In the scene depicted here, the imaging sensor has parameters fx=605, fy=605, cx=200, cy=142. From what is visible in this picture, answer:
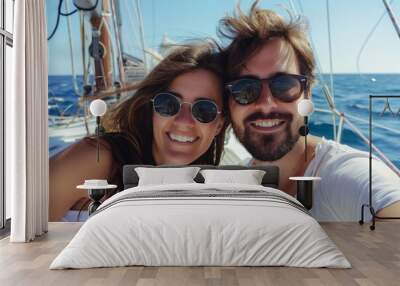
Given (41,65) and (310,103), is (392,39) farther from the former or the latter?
(41,65)

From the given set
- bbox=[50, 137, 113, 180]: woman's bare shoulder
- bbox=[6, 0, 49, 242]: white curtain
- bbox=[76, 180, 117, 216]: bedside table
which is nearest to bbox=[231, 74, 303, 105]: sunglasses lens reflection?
bbox=[50, 137, 113, 180]: woman's bare shoulder

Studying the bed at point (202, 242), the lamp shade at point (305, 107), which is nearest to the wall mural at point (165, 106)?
the lamp shade at point (305, 107)

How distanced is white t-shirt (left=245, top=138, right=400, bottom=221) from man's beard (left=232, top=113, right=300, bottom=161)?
359 millimetres

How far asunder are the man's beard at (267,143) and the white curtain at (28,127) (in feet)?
7.88

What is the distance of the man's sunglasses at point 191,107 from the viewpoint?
287 inches

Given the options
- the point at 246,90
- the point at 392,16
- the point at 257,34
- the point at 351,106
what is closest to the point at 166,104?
the point at 246,90

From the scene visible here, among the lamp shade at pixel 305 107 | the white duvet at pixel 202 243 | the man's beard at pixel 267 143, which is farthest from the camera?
the man's beard at pixel 267 143

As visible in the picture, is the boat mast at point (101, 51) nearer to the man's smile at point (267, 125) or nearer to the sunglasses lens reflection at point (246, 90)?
the sunglasses lens reflection at point (246, 90)

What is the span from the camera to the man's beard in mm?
7383

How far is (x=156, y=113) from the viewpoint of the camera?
737cm

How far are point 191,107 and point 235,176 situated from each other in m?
1.10

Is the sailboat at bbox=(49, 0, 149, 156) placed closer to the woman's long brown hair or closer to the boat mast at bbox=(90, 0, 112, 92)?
the boat mast at bbox=(90, 0, 112, 92)

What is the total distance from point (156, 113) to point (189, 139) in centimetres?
51

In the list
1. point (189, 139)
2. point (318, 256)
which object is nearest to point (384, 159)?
point (189, 139)
